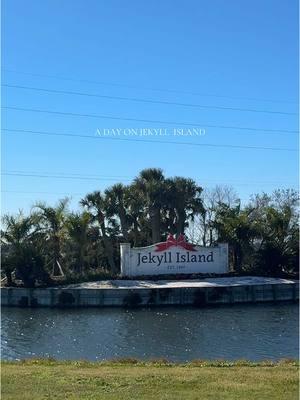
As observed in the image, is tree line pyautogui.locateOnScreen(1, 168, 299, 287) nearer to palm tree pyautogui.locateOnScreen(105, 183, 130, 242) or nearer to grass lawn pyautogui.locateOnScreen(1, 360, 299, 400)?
palm tree pyautogui.locateOnScreen(105, 183, 130, 242)

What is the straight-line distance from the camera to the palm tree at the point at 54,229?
197 ft

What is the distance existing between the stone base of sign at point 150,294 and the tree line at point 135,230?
331cm

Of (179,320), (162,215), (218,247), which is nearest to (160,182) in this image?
(162,215)

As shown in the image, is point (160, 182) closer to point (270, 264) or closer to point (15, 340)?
point (270, 264)

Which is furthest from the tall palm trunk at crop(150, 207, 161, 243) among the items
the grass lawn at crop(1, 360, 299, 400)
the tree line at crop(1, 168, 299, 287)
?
the grass lawn at crop(1, 360, 299, 400)

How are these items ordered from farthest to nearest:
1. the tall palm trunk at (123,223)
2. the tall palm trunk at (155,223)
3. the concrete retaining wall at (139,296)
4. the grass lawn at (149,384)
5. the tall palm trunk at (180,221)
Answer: the tall palm trunk at (180,221)
the tall palm trunk at (155,223)
the tall palm trunk at (123,223)
the concrete retaining wall at (139,296)
the grass lawn at (149,384)

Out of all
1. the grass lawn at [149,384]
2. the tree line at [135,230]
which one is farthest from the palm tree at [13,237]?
the grass lawn at [149,384]

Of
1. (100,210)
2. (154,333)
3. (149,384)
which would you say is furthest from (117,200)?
(149,384)

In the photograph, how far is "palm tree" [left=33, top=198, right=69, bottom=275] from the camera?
60.2 m

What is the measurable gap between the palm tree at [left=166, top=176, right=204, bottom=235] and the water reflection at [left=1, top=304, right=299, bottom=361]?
63.3 ft

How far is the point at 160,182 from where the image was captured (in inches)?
2566

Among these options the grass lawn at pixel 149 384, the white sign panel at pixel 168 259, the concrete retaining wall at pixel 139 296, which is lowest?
the concrete retaining wall at pixel 139 296

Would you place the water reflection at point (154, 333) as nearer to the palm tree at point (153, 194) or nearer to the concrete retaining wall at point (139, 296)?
the concrete retaining wall at point (139, 296)

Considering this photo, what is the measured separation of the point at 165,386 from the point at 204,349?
662 inches
